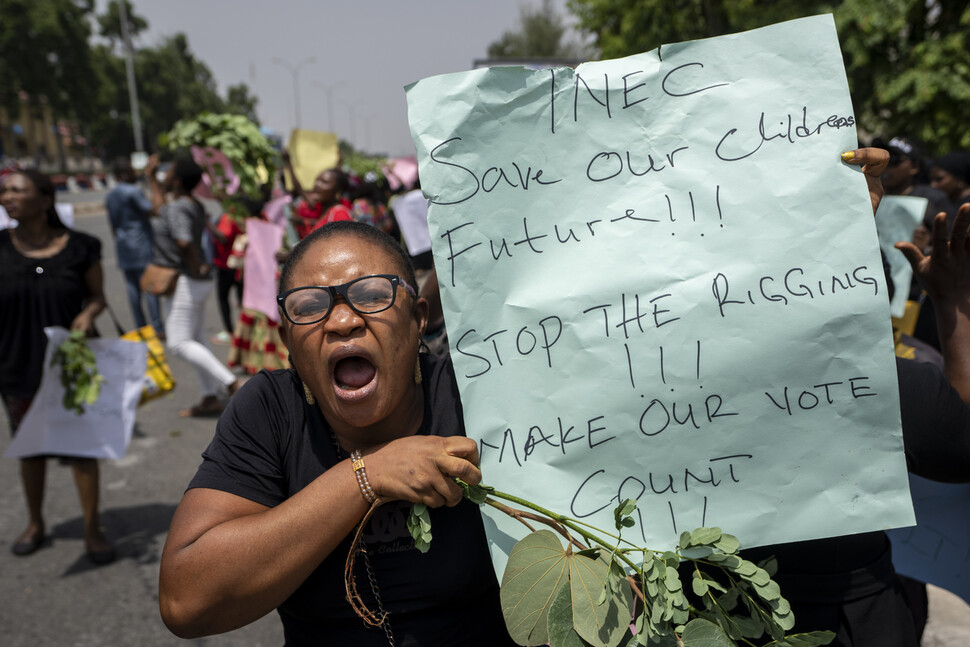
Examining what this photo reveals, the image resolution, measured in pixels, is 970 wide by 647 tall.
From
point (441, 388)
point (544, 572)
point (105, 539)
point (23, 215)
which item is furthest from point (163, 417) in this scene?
point (544, 572)

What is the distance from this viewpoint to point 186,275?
5641mm

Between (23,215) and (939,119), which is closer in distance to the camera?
(23,215)

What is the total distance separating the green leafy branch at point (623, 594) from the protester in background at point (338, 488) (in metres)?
0.14

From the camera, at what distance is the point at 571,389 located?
134cm

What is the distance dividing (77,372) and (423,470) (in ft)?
10.2

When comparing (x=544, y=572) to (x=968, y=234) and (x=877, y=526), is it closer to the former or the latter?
A: (x=877, y=526)

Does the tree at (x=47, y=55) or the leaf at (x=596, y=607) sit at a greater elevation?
the tree at (x=47, y=55)

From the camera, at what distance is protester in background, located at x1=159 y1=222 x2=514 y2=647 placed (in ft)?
4.13

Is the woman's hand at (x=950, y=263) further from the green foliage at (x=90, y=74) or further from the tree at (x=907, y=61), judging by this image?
the green foliage at (x=90, y=74)

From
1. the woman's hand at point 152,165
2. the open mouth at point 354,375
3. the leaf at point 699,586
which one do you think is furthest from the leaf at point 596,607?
the woman's hand at point 152,165

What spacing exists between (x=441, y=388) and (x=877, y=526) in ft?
2.92

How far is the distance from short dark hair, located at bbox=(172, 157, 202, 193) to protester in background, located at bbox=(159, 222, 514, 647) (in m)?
4.83

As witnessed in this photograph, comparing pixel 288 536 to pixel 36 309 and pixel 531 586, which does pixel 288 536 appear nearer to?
pixel 531 586

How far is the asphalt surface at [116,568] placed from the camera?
307cm
